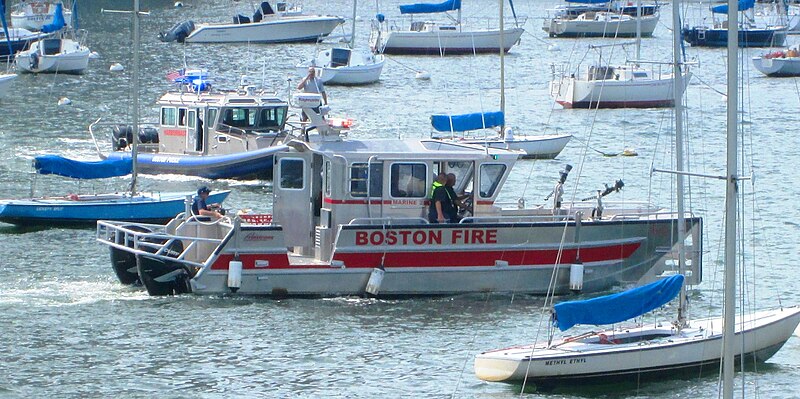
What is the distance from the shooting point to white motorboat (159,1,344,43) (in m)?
104

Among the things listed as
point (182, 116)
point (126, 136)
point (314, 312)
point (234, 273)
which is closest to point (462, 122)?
point (182, 116)

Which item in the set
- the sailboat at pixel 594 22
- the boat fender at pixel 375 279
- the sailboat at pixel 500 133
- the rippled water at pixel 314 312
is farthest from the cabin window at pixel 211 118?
the sailboat at pixel 594 22

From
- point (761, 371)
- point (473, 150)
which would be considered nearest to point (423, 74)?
point (473, 150)

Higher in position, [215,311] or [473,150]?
[473,150]

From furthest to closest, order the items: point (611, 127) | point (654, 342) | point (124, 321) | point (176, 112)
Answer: point (611, 127) → point (176, 112) → point (124, 321) → point (654, 342)

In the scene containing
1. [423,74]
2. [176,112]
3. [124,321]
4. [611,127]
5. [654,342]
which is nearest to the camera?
[654,342]

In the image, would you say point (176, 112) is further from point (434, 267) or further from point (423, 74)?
point (423, 74)

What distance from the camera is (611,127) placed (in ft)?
208

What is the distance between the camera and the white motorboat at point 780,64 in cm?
8344

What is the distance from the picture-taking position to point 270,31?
104688 mm

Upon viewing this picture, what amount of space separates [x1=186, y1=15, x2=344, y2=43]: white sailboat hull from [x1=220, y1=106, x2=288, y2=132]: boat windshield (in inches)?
2169

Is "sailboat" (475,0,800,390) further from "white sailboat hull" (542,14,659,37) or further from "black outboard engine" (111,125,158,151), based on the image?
"white sailboat hull" (542,14,659,37)

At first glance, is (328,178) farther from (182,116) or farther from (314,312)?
(182,116)

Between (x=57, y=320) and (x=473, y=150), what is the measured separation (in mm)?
8443
